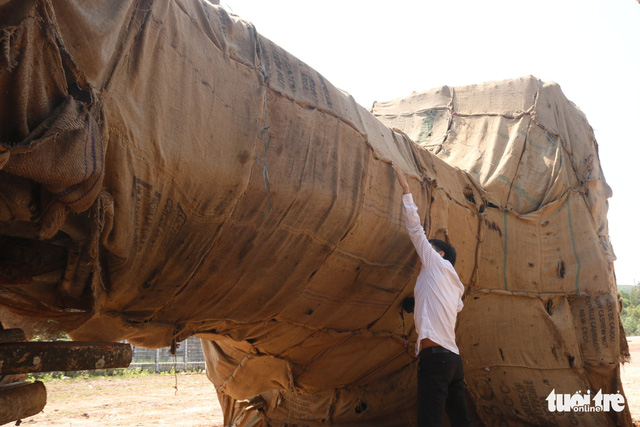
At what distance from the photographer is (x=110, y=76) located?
1682 mm

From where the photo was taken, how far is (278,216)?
237 centimetres

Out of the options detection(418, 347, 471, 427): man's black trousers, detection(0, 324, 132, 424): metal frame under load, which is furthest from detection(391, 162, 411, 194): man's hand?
detection(0, 324, 132, 424): metal frame under load

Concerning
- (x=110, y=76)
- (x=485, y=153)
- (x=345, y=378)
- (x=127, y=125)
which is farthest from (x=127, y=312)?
(x=485, y=153)

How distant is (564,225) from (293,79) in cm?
280

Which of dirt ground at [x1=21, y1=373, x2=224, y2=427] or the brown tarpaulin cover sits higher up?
the brown tarpaulin cover

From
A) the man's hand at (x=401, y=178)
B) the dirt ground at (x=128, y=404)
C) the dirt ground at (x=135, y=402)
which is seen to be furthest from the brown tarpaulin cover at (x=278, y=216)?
the dirt ground at (x=128, y=404)

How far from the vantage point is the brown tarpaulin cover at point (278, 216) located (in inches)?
60.9

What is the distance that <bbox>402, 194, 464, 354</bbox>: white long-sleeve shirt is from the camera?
266cm

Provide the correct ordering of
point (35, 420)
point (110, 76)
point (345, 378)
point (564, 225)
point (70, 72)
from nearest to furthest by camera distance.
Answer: point (70, 72) → point (110, 76) → point (345, 378) → point (564, 225) → point (35, 420)

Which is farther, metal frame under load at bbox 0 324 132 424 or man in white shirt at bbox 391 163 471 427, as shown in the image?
man in white shirt at bbox 391 163 471 427

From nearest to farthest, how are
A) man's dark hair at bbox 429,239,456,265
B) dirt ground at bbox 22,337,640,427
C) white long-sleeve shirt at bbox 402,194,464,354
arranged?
white long-sleeve shirt at bbox 402,194,464,354 → man's dark hair at bbox 429,239,456,265 → dirt ground at bbox 22,337,640,427

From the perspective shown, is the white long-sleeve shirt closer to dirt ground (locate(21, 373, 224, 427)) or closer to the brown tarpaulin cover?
the brown tarpaulin cover

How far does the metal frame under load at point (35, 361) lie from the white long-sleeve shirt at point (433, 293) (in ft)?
5.17

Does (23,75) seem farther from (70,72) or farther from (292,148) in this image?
(292,148)
